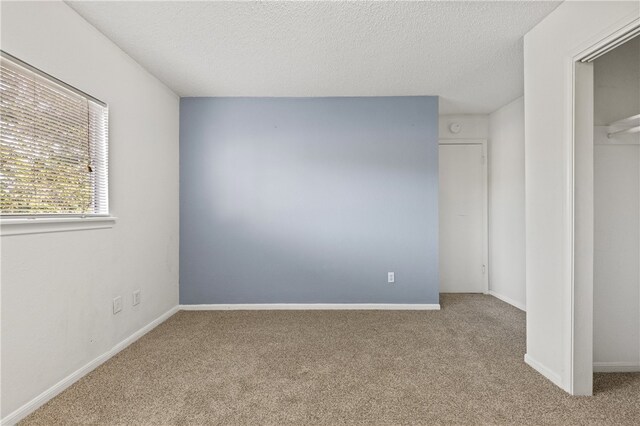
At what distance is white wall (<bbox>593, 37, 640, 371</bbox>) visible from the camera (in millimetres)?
1994

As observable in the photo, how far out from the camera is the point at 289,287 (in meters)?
3.48

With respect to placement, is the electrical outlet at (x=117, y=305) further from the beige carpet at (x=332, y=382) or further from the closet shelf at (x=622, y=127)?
the closet shelf at (x=622, y=127)

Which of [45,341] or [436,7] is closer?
[45,341]

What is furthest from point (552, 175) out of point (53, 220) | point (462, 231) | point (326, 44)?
point (53, 220)

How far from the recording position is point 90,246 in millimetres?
2062

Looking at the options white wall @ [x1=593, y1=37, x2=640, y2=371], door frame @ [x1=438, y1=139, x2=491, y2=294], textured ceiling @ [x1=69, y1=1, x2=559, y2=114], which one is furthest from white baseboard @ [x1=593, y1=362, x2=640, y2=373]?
textured ceiling @ [x1=69, y1=1, x2=559, y2=114]

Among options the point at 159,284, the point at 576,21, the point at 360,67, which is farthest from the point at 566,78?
the point at 159,284

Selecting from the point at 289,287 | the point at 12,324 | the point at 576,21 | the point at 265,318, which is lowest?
the point at 265,318

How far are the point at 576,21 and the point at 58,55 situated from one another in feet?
10.2

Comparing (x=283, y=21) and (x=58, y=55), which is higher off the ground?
(x=283, y=21)

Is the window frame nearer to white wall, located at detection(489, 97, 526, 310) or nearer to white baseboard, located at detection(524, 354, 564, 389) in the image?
white baseboard, located at detection(524, 354, 564, 389)

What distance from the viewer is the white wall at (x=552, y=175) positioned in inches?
69.8

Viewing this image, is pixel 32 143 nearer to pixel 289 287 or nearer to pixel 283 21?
pixel 283 21

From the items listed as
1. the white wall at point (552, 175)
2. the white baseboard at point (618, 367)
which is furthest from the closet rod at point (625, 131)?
the white baseboard at point (618, 367)
